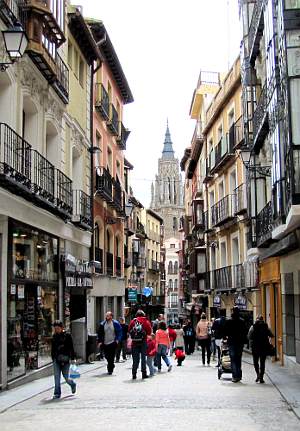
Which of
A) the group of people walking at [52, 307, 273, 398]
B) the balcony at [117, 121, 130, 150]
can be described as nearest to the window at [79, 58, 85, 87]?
the balcony at [117, 121, 130, 150]

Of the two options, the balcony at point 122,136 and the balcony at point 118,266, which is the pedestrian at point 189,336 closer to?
the balcony at point 118,266

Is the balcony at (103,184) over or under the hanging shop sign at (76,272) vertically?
over

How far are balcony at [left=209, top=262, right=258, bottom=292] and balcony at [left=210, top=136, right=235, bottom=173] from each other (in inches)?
195

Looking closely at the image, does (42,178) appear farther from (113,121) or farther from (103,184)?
(113,121)

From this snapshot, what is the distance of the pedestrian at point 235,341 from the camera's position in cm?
1432

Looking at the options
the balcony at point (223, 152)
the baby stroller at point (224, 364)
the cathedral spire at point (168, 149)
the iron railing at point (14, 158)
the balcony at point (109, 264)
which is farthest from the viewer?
the cathedral spire at point (168, 149)

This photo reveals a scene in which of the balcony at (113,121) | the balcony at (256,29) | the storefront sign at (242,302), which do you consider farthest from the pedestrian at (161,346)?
the balcony at (113,121)

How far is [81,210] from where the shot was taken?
2081 cm

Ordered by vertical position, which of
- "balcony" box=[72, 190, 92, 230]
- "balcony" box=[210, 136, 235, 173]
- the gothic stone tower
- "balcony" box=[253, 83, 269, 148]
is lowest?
"balcony" box=[72, 190, 92, 230]

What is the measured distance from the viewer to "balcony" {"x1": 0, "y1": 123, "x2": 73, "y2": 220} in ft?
41.4

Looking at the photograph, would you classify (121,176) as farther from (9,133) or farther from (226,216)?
(9,133)

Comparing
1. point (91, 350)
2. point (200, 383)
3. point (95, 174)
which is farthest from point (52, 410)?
point (95, 174)

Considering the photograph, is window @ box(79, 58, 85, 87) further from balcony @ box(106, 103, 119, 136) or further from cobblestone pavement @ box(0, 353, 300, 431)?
cobblestone pavement @ box(0, 353, 300, 431)

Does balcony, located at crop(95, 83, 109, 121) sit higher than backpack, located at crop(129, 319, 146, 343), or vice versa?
balcony, located at crop(95, 83, 109, 121)
